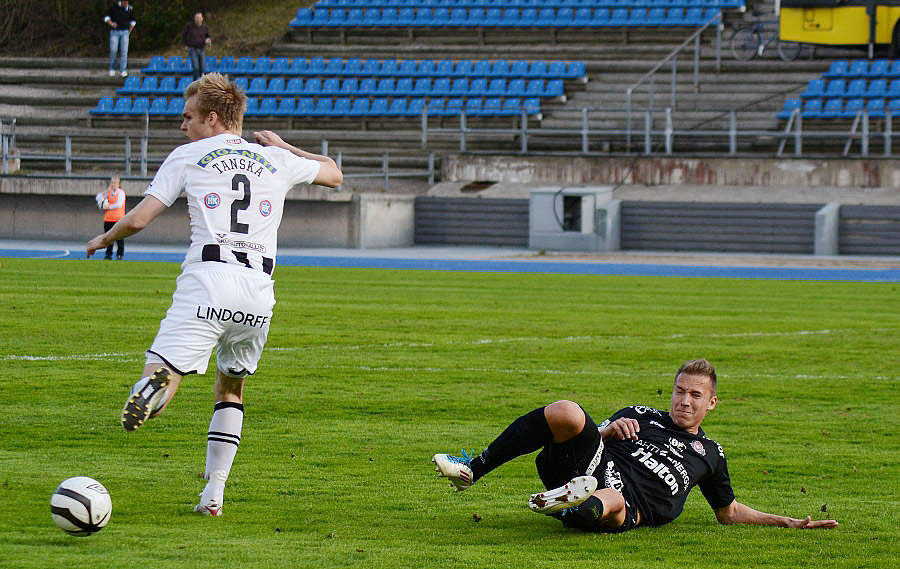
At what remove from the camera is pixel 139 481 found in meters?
6.64

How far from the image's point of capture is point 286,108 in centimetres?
3394

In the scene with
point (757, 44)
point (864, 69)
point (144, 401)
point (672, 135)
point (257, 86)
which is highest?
point (757, 44)

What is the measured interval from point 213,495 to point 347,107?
1125 inches

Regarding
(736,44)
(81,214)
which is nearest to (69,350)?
(81,214)

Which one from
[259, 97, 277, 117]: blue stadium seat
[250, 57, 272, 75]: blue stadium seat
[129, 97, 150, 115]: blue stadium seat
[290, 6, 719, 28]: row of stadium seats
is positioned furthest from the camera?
[250, 57, 272, 75]: blue stadium seat

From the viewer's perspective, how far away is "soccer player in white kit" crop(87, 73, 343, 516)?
5543mm

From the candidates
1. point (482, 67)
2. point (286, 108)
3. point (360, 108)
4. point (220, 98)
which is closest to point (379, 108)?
point (360, 108)

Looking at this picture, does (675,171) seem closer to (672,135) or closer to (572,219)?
(672,135)

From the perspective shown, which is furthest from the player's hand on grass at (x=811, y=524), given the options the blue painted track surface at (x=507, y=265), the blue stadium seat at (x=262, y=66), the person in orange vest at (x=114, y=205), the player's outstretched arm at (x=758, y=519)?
the blue stadium seat at (x=262, y=66)

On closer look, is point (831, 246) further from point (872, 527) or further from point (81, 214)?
point (872, 527)

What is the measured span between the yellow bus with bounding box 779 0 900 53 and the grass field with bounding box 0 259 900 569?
15.7 m

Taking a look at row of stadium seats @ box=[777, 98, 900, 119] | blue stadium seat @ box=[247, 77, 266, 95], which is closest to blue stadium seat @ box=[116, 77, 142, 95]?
blue stadium seat @ box=[247, 77, 266, 95]

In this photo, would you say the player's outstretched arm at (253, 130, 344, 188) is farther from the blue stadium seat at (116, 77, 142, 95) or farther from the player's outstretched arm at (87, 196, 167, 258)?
the blue stadium seat at (116, 77, 142, 95)

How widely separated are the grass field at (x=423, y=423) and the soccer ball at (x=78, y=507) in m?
0.08
